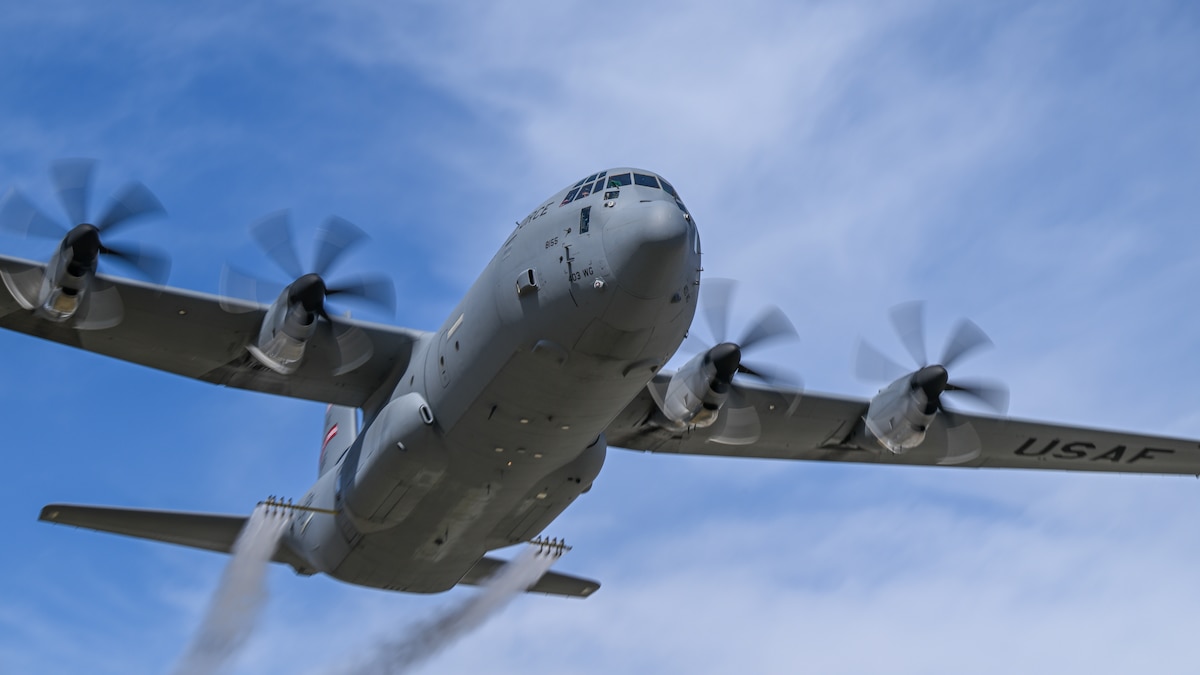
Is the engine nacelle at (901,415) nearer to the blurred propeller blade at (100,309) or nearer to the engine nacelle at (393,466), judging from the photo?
the engine nacelle at (393,466)

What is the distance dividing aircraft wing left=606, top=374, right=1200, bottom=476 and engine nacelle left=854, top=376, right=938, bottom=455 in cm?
74

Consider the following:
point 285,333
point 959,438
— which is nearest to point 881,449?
point 959,438

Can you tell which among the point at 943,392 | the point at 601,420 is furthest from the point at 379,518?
the point at 943,392

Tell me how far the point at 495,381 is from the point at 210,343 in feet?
18.8

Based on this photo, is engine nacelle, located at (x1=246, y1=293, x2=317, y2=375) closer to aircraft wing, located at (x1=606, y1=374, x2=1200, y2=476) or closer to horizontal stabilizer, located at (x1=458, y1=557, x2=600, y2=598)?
aircraft wing, located at (x1=606, y1=374, x2=1200, y2=476)

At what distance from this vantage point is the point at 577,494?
22.7 m

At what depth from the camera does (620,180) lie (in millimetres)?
19188

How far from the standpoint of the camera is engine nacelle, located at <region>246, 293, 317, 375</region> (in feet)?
69.2

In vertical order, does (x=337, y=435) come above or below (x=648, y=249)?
above

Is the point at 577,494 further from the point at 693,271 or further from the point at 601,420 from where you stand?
the point at 693,271

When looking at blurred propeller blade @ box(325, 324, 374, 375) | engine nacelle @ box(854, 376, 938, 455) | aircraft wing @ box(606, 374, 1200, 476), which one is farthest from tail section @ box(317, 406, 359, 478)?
engine nacelle @ box(854, 376, 938, 455)

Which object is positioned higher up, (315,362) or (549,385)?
(315,362)

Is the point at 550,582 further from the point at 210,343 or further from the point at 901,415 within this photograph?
the point at 210,343

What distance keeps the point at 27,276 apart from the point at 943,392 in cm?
1528
